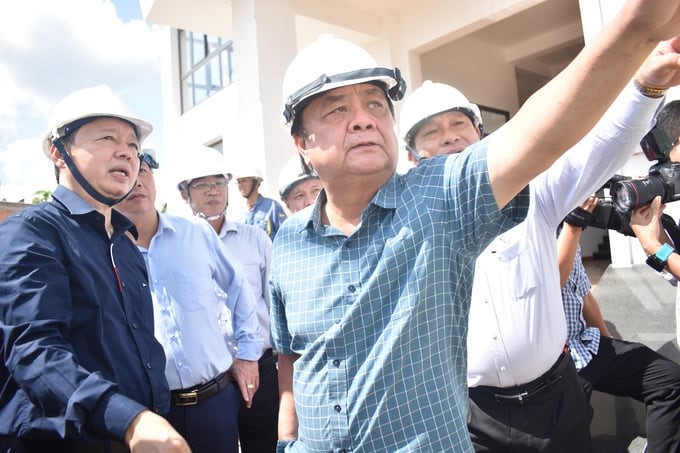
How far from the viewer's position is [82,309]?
64.3 inches

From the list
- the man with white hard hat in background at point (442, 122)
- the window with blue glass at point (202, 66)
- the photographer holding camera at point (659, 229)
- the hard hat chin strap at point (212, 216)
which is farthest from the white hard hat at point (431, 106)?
the window with blue glass at point (202, 66)

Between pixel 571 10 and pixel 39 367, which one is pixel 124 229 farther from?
pixel 571 10

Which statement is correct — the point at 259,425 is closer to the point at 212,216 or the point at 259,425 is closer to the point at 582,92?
the point at 212,216

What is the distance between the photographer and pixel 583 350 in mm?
2721

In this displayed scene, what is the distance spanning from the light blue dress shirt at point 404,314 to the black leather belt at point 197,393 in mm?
1165

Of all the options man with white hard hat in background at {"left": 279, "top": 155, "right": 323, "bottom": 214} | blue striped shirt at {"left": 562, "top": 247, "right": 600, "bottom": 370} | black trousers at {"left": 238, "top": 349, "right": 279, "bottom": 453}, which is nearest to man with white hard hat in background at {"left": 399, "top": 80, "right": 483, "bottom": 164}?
blue striped shirt at {"left": 562, "top": 247, "right": 600, "bottom": 370}

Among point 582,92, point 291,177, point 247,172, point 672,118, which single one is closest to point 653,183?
point 672,118

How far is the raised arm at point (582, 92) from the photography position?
2.83 feet

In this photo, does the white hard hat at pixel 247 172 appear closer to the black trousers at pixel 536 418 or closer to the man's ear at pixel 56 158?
the man's ear at pixel 56 158

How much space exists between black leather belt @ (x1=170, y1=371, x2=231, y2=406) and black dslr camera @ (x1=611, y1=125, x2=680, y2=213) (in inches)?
79.1

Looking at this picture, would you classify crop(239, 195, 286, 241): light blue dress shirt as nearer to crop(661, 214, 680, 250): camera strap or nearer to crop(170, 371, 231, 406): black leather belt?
crop(170, 371, 231, 406): black leather belt

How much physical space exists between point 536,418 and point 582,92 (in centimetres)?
152

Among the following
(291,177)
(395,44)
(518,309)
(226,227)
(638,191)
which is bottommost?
(518,309)

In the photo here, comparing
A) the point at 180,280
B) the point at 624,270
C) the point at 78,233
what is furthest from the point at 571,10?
the point at 78,233
